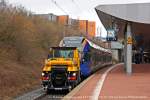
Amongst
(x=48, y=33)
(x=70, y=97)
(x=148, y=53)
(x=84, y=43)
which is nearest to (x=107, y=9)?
(x=84, y=43)

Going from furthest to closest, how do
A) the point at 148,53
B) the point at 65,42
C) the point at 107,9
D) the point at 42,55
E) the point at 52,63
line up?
the point at 148,53 < the point at 42,55 < the point at 107,9 < the point at 65,42 < the point at 52,63

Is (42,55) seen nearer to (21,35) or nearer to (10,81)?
(21,35)

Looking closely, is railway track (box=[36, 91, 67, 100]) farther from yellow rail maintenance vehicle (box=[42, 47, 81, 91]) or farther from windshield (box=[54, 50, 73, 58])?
windshield (box=[54, 50, 73, 58])

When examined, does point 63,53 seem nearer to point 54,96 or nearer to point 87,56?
point 54,96

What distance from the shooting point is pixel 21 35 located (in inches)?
1929

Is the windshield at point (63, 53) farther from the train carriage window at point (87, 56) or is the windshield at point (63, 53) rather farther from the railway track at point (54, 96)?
the train carriage window at point (87, 56)

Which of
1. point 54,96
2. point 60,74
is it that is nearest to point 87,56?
point 60,74

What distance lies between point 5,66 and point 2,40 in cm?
663

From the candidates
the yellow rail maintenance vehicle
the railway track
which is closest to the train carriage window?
the yellow rail maintenance vehicle

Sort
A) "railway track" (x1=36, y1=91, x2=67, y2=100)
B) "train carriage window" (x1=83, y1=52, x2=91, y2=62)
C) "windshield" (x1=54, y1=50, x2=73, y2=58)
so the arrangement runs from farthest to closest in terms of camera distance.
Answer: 1. "train carriage window" (x1=83, y1=52, x2=91, y2=62)
2. "windshield" (x1=54, y1=50, x2=73, y2=58)
3. "railway track" (x1=36, y1=91, x2=67, y2=100)

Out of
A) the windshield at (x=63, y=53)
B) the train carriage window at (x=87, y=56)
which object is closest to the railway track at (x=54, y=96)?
the windshield at (x=63, y=53)

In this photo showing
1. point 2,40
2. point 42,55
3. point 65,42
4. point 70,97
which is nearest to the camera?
point 70,97

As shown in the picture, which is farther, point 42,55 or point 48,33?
point 48,33

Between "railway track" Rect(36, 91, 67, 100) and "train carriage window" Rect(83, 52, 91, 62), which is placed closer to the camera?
"railway track" Rect(36, 91, 67, 100)
